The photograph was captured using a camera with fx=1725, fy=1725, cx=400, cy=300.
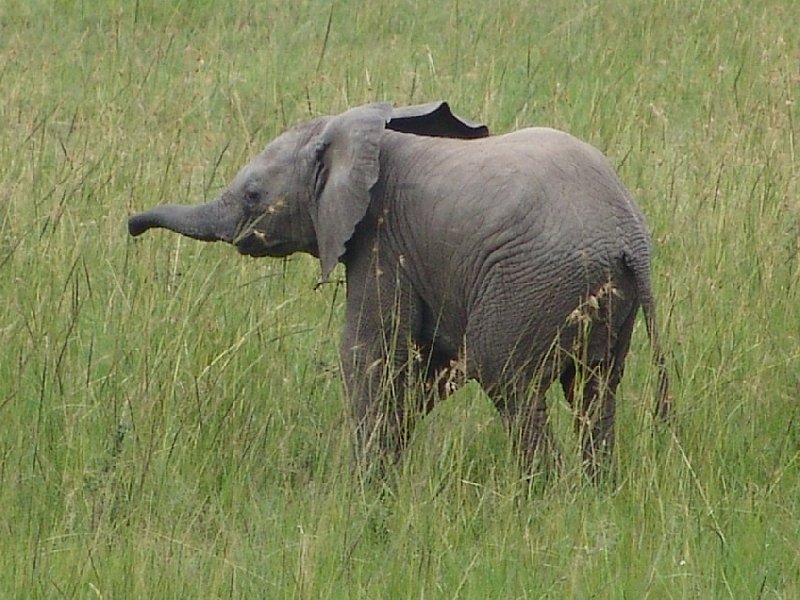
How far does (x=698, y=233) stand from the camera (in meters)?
6.36

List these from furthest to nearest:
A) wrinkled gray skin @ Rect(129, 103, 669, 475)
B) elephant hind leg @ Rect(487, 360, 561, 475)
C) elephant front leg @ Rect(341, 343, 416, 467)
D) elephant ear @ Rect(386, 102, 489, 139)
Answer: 1. elephant ear @ Rect(386, 102, 489, 139)
2. elephant front leg @ Rect(341, 343, 416, 467)
3. elephant hind leg @ Rect(487, 360, 561, 475)
4. wrinkled gray skin @ Rect(129, 103, 669, 475)

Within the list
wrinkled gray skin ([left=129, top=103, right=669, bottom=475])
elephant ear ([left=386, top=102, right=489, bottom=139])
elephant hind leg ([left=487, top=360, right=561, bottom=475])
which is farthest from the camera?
elephant ear ([left=386, top=102, right=489, bottom=139])

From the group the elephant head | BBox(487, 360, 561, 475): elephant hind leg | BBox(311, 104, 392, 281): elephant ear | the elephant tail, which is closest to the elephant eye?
the elephant head

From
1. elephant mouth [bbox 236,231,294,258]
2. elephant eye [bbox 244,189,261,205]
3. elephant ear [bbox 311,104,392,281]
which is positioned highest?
elephant ear [bbox 311,104,392,281]

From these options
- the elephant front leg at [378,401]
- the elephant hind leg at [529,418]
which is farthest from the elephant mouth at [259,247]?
the elephant hind leg at [529,418]

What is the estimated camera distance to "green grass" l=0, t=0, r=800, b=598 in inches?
163

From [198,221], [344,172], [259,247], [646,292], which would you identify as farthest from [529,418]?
[198,221]

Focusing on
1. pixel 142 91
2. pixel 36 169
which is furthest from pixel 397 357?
pixel 142 91

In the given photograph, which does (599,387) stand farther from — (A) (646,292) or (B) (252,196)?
(B) (252,196)

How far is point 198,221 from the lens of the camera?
207 inches

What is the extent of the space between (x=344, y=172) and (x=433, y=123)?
1.51 ft

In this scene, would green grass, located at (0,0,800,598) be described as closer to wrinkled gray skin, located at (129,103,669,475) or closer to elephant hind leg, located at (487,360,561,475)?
elephant hind leg, located at (487,360,561,475)

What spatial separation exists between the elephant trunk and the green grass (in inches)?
10.3

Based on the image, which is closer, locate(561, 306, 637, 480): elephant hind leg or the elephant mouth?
locate(561, 306, 637, 480): elephant hind leg
